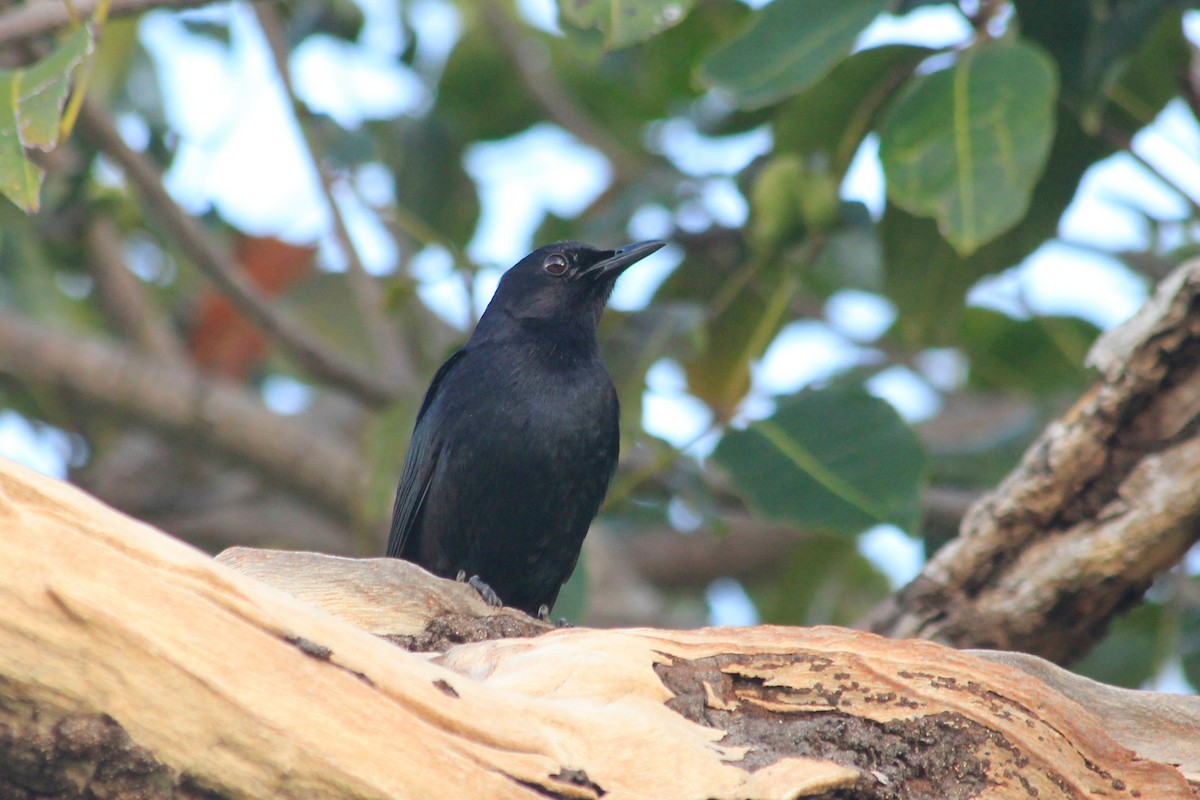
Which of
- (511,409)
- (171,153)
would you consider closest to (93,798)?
(511,409)

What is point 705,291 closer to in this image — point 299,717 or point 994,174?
point 994,174

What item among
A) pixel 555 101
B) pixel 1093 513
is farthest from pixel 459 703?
pixel 555 101

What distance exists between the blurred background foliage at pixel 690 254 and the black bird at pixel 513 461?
0.77 feet

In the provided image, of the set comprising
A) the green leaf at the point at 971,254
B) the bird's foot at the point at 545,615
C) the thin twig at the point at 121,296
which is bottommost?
the bird's foot at the point at 545,615

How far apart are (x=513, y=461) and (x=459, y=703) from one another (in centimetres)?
193

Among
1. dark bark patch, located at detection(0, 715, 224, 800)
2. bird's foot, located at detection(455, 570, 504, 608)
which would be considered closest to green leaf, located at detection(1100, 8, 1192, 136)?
bird's foot, located at detection(455, 570, 504, 608)

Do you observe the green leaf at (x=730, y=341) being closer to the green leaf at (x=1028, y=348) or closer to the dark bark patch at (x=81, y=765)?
the green leaf at (x=1028, y=348)

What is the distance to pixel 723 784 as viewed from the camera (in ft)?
7.47

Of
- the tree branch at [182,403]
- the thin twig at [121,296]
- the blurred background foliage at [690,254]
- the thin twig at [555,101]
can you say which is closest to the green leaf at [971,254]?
the blurred background foliage at [690,254]

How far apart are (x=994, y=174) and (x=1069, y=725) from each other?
166 cm

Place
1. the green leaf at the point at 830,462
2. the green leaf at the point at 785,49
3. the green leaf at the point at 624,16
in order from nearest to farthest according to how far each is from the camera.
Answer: the green leaf at the point at 624,16 → the green leaf at the point at 785,49 → the green leaf at the point at 830,462

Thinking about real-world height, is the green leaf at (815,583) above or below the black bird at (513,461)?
above

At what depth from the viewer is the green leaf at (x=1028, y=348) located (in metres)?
5.46

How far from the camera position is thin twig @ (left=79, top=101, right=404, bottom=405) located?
534cm
